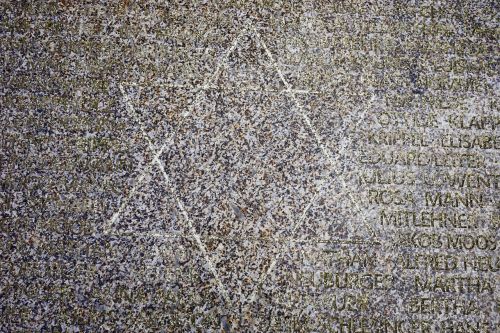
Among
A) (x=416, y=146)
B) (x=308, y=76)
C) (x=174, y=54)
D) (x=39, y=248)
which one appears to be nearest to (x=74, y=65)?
(x=174, y=54)

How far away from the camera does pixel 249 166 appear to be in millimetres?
1929

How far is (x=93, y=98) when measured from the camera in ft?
6.38

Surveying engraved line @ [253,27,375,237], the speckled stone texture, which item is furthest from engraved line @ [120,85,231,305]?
engraved line @ [253,27,375,237]

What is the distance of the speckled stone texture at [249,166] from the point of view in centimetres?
181

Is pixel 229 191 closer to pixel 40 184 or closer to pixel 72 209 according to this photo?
pixel 72 209

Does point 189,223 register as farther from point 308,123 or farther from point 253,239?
point 308,123

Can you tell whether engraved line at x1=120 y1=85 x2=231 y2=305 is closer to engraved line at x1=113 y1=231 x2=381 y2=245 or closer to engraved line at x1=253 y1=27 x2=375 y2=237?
engraved line at x1=113 y1=231 x2=381 y2=245

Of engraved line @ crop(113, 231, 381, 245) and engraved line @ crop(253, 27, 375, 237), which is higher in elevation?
engraved line @ crop(253, 27, 375, 237)

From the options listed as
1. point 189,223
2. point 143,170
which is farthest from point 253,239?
point 143,170

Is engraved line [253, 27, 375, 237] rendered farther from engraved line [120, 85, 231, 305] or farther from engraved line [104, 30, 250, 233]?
engraved line [120, 85, 231, 305]

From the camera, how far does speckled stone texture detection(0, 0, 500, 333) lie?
181 cm

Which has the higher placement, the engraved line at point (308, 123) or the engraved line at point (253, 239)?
the engraved line at point (308, 123)

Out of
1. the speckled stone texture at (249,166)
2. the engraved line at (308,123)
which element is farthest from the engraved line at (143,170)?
the engraved line at (308,123)

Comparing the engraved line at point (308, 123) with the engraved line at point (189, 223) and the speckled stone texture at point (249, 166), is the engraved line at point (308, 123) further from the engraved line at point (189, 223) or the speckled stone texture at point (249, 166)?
the engraved line at point (189, 223)
